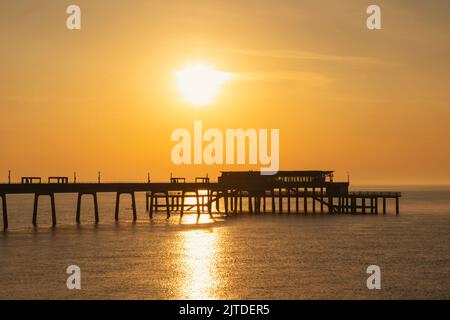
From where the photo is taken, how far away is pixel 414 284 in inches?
1944

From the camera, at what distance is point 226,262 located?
60.7 m

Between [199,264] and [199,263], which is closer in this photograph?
[199,264]

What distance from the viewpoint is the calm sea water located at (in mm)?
46062

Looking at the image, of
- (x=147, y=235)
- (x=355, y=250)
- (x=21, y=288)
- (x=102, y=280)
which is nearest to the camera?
(x=21, y=288)

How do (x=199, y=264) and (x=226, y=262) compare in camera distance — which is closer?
(x=199, y=264)

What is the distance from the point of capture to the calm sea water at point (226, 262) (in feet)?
151

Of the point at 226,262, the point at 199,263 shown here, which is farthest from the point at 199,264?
the point at 226,262

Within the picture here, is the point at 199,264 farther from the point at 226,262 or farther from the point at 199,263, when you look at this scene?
the point at 226,262
